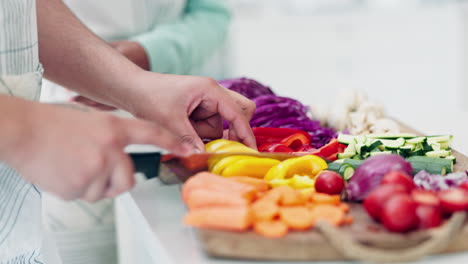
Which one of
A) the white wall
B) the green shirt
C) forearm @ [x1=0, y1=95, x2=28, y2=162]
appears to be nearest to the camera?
forearm @ [x1=0, y1=95, x2=28, y2=162]

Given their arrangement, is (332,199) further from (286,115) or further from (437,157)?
(286,115)

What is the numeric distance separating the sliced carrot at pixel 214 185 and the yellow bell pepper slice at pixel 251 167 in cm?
6

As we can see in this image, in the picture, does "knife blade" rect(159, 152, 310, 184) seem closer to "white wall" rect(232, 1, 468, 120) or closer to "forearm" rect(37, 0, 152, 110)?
"forearm" rect(37, 0, 152, 110)

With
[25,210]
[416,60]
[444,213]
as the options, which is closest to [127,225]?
[25,210]

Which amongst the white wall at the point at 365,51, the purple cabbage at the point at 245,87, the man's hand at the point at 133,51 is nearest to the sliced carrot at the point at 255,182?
the purple cabbage at the point at 245,87

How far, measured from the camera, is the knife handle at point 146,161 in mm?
803

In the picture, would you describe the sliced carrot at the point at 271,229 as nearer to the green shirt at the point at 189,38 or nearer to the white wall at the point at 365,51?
the green shirt at the point at 189,38

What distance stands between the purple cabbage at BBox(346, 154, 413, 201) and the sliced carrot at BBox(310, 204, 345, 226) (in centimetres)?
8

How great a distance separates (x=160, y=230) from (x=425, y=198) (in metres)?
0.37

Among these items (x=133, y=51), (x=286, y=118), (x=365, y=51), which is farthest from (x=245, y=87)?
(x=365, y=51)

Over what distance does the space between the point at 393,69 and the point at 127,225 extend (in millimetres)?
3247

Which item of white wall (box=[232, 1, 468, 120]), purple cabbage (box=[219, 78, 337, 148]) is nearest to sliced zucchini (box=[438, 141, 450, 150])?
purple cabbage (box=[219, 78, 337, 148])

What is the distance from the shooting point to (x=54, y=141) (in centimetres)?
64

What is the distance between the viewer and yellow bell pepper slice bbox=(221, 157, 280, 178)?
0.89 metres
